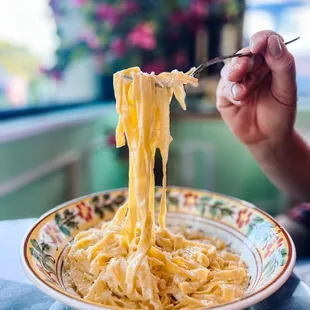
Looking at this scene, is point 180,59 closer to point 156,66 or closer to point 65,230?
point 156,66

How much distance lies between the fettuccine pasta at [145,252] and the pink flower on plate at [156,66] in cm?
153

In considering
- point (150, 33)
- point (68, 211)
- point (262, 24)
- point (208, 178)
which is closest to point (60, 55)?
point (150, 33)

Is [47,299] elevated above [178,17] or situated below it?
below

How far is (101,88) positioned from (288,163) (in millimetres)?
1614

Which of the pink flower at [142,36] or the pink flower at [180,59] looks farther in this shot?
the pink flower at [180,59]

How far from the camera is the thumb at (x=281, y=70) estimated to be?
804 millimetres

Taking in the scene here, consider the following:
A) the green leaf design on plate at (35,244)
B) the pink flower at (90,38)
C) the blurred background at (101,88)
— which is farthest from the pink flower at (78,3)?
the green leaf design on plate at (35,244)

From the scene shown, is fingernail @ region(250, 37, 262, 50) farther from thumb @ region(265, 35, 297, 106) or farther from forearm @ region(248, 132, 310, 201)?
forearm @ region(248, 132, 310, 201)

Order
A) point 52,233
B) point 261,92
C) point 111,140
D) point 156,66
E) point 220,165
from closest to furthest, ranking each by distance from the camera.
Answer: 1. point 52,233
2. point 261,92
3. point 111,140
4. point 156,66
5. point 220,165

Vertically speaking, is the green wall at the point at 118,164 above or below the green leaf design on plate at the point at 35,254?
below

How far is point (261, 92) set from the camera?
38.6 inches

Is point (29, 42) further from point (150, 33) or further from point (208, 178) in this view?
point (208, 178)

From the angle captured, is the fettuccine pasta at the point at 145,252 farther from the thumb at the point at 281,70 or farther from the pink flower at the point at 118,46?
the pink flower at the point at 118,46

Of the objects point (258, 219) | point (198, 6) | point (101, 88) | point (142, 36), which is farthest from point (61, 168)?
point (258, 219)
